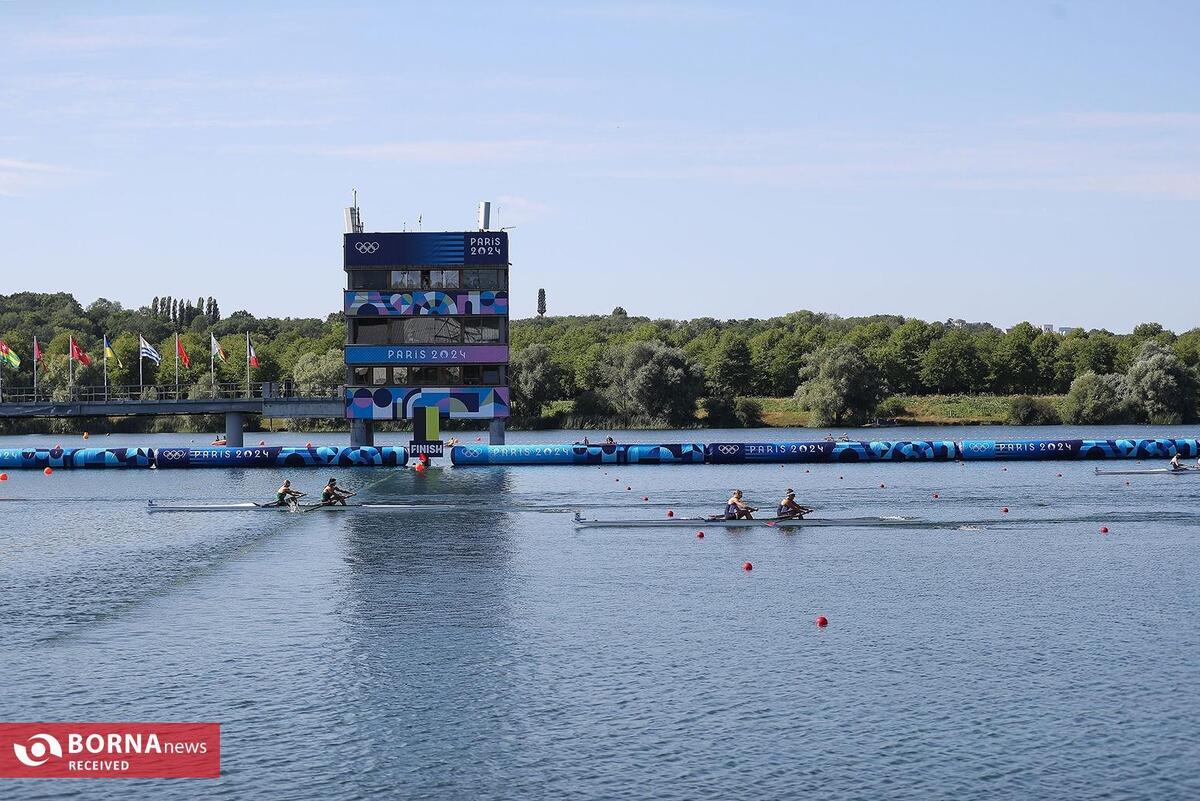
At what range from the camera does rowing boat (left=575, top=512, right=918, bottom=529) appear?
59.1m

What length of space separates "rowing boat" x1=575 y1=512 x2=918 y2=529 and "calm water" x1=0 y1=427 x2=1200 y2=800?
615mm

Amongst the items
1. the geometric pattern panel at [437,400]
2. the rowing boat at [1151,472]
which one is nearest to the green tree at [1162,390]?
the rowing boat at [1151,472]

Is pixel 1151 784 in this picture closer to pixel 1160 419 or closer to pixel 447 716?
pixel 447 716

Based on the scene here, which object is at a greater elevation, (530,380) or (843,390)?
(530,380)

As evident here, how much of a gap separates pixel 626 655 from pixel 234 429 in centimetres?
8962

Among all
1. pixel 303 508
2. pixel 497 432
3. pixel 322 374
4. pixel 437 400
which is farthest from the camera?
pixel 322 374

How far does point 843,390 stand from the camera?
16912cm

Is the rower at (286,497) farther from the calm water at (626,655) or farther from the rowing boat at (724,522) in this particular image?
the rowing boat at (724,522)

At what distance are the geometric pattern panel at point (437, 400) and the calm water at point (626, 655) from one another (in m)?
Result: 34.0

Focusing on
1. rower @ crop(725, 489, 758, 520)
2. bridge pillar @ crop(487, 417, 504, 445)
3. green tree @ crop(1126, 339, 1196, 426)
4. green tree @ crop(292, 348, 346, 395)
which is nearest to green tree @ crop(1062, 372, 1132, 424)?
green tree @ crop(1126, 339, 1196, 426)

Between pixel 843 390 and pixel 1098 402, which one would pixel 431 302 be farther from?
pixel 1098 402

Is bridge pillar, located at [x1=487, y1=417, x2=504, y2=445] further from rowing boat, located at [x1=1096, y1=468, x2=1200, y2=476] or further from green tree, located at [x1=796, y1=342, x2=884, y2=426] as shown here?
green tree, located at [x1=796, y1=342, x2=884, y2=426]

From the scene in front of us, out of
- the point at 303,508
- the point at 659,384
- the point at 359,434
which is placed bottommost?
the point at 303,508

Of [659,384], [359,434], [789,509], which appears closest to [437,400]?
[359,434]
